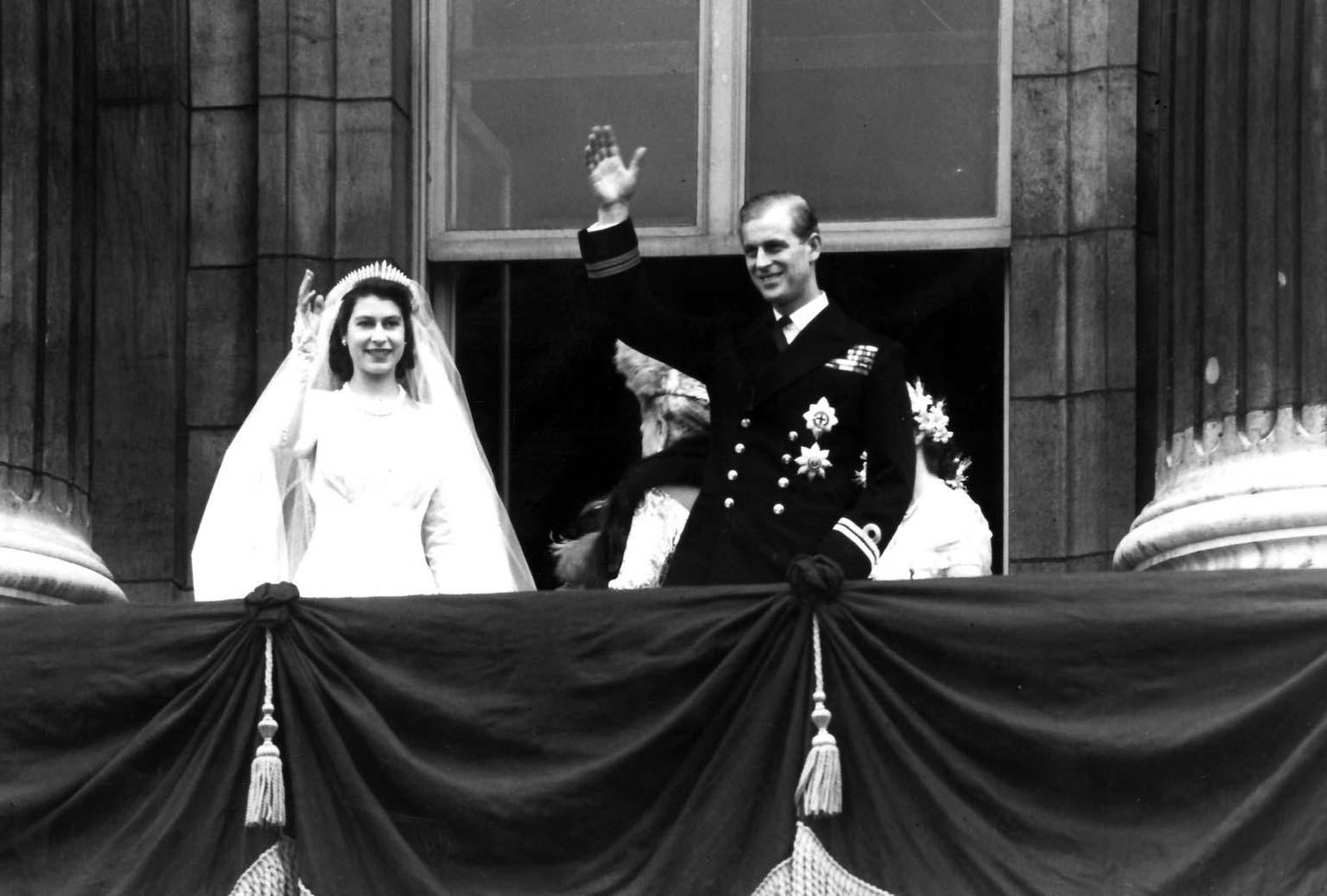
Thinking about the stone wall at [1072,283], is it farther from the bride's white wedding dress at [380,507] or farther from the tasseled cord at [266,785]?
the tasseled cord at [266,785]

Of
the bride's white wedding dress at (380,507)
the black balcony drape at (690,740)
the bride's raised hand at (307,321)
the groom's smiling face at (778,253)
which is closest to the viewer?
the black balcony drape at (690,740)

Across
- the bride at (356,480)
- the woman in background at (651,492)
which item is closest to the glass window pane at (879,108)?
the woman in background at (651,492)

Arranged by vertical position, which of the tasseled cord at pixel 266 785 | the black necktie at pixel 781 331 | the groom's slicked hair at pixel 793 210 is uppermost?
the groom's slicked hair at pixel 793 210

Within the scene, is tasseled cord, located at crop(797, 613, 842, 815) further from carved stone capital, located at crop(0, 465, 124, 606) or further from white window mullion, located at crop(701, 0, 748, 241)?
white window mullion, located at crop(701, 0, 748, 241)

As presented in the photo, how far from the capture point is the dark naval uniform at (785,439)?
42.9ft

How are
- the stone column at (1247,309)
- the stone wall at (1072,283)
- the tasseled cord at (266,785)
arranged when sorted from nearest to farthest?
the tasseled cord at (266,785), the stone column at (1247,309), the stone wall at (1072,283)

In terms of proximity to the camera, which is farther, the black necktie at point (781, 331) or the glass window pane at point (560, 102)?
the glass window pane at point (560, 102)

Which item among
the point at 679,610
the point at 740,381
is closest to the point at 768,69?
the point at 740,381

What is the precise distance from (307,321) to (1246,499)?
11.4 ft

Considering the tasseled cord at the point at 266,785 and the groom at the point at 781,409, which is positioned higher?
the groom at the point at 781,409

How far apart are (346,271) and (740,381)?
3168mm

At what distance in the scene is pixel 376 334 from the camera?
45.4 ft

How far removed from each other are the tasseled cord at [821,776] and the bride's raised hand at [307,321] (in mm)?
2805

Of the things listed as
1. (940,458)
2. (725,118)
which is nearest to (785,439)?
(940,458)
